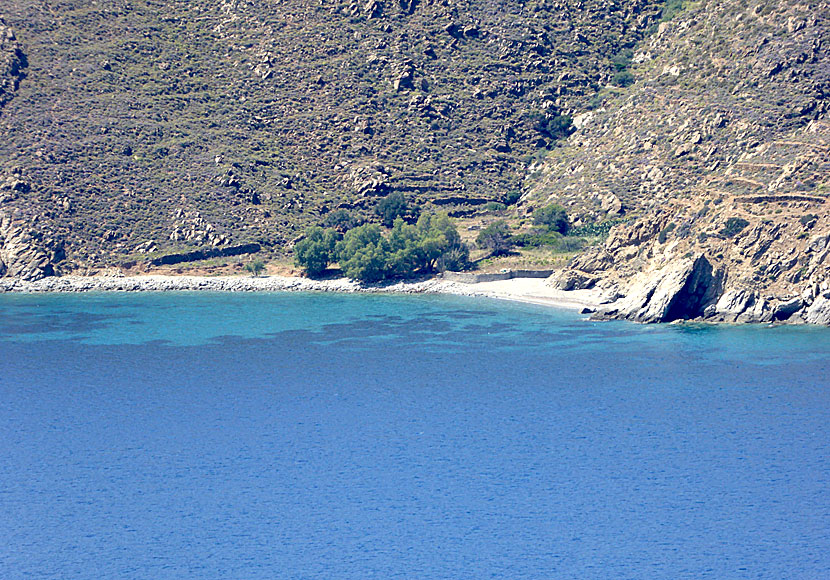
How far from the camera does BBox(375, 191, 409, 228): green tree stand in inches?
4240

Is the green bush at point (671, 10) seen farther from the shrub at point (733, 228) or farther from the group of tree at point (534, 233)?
the shrub at point (733, 228)

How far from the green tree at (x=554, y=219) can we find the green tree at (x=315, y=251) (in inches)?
816

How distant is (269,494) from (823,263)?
47.4 m

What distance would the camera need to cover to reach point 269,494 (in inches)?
1645

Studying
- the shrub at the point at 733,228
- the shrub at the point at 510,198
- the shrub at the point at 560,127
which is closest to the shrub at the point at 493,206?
the shrub at the point at 510,198

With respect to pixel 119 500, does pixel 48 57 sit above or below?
above

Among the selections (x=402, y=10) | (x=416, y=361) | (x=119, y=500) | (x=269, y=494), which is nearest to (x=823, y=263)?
(x=416, y=361)

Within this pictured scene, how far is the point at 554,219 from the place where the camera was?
103062 millimetres

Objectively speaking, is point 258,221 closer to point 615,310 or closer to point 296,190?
point 296,190

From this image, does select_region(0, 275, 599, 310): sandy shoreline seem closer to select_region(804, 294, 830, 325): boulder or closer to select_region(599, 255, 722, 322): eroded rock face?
select_region(599, 255, 722, 322): eroded rock face

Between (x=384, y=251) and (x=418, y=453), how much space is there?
166 feet

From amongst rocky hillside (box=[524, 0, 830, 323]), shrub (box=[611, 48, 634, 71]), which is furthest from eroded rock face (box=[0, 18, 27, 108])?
shrub (box=[611, 48, 634, 71])

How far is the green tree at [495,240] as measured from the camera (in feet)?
326

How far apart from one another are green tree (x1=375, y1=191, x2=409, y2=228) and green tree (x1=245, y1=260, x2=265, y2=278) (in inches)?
555
